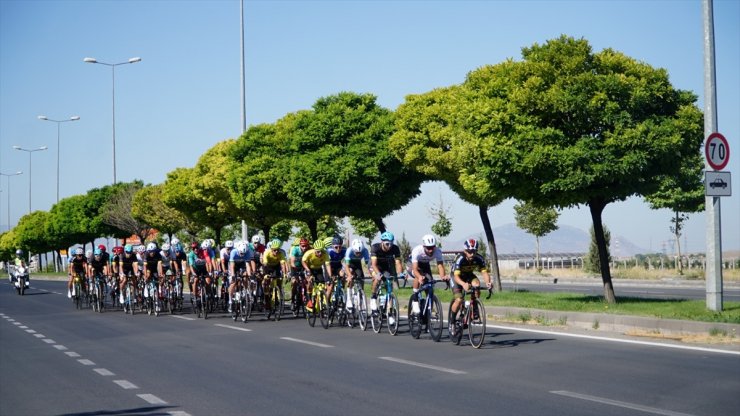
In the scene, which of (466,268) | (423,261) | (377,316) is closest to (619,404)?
(466,268)

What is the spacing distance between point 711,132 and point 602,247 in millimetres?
5729

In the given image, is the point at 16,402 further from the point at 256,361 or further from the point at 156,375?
the point at 256,361

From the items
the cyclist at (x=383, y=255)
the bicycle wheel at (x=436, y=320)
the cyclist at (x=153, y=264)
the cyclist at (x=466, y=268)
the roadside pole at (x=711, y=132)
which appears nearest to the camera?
the cyclist at (x=466, y=268)

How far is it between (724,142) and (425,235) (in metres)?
5.72

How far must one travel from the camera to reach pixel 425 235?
16.8 meters

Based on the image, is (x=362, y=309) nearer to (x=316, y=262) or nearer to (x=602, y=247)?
(x=316, y=262)

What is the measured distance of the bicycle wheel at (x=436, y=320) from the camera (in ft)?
56.6

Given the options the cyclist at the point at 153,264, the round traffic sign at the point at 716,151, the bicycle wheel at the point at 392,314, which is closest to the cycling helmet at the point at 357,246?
the bicycle wheel at the point at 392,314

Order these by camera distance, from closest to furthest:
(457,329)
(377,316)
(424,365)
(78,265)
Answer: (424,365) < (457,329) < (377,316) < (78,265)

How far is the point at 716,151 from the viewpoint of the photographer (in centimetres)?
1717

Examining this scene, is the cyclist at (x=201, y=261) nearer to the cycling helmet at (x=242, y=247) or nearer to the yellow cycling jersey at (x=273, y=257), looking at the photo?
the cycling helmet at (x=242, y=247)

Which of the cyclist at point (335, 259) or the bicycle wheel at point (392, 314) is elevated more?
the cyclist at point (335, 259)

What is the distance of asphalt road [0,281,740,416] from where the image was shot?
10406 millimetres

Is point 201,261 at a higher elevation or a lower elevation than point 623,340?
higher
